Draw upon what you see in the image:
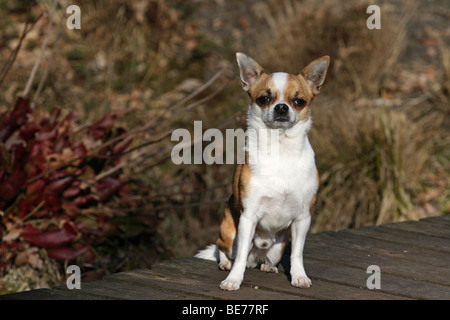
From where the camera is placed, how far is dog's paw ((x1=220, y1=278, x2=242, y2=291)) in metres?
3.41

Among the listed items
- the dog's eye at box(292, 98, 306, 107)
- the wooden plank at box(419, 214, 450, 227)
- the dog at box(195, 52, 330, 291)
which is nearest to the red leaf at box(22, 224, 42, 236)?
the dog at box(195, 52, 330, 291)

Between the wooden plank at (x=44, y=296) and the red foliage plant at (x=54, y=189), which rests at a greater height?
the red foliage plant at (x=54, y=189)

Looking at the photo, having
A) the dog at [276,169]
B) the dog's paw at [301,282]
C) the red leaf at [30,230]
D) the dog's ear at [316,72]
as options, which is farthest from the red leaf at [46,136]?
the dog's paw at [301,282]

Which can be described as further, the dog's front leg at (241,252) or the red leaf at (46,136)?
the red leaf at (46,136)

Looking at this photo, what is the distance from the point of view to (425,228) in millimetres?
4848

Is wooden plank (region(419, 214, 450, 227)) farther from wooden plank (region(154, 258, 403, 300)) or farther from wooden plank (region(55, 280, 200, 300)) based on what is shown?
wooden plank (region(55, 280, 200, 300))

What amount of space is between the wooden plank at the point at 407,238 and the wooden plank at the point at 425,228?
7 cm

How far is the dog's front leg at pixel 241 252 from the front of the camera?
11.3 feet

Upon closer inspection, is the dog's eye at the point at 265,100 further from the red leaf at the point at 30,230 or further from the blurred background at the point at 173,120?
the red leaf at the point at 30,230

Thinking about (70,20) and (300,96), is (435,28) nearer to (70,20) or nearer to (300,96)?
(70,20)

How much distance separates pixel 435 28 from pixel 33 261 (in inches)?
317
